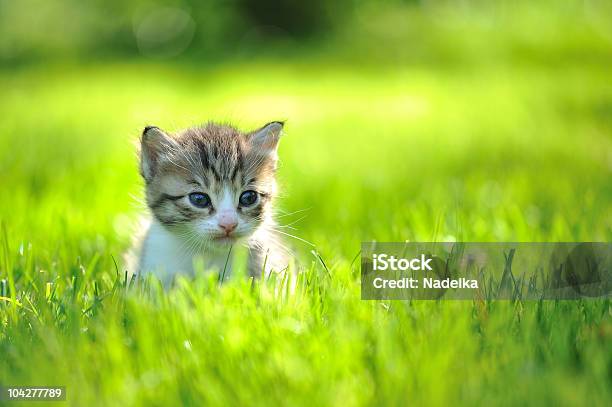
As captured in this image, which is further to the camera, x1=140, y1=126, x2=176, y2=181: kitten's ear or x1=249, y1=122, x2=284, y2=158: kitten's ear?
x1=249, y1=122, x2=284, y2=158: kitten's ear

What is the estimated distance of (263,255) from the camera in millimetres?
3148

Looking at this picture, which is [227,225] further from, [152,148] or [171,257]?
[152,148]

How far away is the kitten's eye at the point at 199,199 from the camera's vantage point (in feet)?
10.2

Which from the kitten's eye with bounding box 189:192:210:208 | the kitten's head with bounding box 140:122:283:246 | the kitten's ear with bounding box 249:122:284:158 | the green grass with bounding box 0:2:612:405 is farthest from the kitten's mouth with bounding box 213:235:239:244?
the kitten's ear with bounding box 249:122:284:158

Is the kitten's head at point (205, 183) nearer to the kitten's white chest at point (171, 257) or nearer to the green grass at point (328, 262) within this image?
the kitten's white chest at point (171, 257)

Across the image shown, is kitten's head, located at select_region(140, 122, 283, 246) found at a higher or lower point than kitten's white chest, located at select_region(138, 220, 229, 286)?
higher

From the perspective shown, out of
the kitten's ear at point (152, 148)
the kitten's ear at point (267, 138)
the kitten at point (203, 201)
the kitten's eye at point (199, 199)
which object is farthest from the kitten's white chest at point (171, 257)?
the kitten's ear at point (267, 138)

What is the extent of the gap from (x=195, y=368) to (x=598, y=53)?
461 inches

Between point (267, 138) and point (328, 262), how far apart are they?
0.65m

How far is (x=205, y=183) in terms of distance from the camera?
311 cm

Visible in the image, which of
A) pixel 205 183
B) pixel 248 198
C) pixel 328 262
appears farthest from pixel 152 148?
pixel 328 262

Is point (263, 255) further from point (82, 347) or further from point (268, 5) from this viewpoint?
point (268, 5)

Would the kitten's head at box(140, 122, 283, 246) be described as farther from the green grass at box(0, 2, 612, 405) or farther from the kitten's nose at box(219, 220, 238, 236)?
the green grass at box(0, 2, 612, 405)

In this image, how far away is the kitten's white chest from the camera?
3.03 meters
